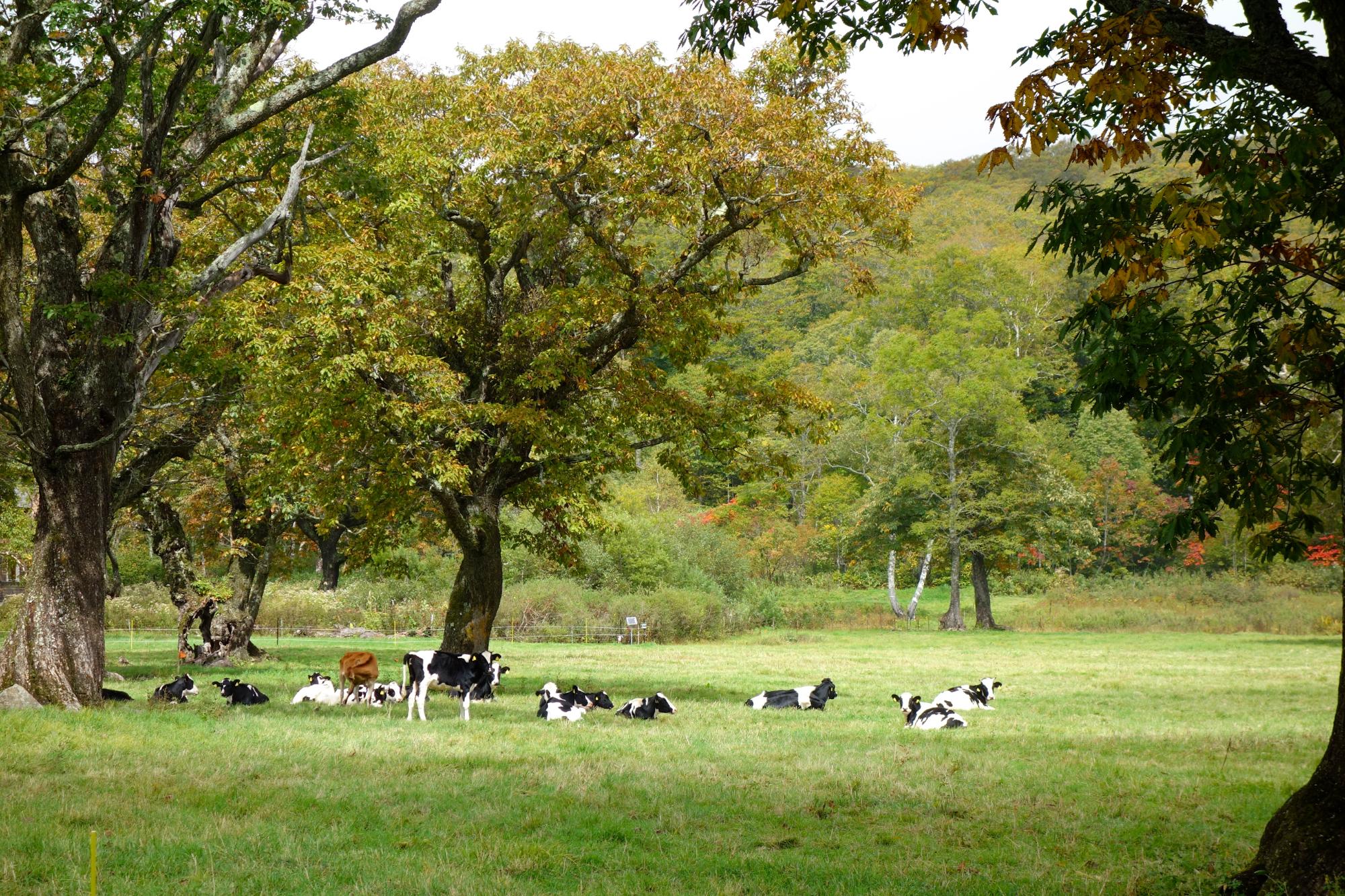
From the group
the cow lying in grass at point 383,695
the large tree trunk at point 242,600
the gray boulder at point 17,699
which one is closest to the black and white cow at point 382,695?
the cow lying in grass at point 383,695

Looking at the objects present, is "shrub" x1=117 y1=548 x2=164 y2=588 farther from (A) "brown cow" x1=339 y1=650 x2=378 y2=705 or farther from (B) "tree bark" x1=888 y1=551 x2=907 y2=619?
(A) "brown cow" x1=339 y1=650 x2=378 y2=705

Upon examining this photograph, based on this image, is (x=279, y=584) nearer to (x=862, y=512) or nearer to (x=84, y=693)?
(x=862, y=512)

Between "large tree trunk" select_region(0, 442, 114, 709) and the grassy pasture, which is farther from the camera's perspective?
"large tree trunk" select_region(0, 442, 114, 709)

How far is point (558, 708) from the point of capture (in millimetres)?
14914

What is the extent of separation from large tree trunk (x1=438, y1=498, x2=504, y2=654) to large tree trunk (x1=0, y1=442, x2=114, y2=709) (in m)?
6.26

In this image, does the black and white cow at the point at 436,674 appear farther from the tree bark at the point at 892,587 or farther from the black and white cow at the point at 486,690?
the tree bark at the point at 892,587

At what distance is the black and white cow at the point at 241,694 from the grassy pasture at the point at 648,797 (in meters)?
0.31

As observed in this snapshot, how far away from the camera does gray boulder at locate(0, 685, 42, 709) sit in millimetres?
12883

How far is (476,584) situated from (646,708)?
17.9ft

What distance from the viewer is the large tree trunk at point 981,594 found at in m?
47.7

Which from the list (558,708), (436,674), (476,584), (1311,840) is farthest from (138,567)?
(1311,840)

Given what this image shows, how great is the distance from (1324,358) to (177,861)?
786 cm

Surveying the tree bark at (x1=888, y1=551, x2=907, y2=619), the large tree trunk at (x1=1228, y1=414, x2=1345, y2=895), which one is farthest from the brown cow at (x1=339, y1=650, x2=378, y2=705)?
the tree bark at (x1=888, y1=551, x2=907, y2=619)

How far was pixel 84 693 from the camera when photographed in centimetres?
1380
